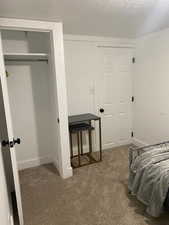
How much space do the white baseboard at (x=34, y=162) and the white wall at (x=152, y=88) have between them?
80.6 inches

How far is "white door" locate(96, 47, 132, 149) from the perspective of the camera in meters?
3.34

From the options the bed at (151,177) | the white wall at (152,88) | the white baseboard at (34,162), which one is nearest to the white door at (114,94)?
the white wall at (152,88)

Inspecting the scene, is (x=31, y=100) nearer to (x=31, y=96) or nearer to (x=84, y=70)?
(x=31, y=96)

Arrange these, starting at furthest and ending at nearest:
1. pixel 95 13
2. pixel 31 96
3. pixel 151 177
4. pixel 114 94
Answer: pixel 114 94 → pixel 31 96 → pixel 95 13 → pixel 151 177

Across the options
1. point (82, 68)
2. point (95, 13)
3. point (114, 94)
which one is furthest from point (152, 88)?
point (95, 13)

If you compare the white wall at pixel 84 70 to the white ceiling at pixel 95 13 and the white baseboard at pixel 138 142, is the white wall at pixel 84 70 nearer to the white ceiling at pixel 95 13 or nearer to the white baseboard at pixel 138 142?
the white ceiling at pixel 95 13

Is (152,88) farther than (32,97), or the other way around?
(152,88)

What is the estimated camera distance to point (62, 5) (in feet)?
5.91

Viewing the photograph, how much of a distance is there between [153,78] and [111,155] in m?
1.73

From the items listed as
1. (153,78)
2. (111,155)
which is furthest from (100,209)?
(153,78)

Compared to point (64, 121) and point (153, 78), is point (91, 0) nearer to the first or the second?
point (64, 121)

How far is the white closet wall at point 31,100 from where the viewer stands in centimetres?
266

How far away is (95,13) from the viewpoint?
206 cm

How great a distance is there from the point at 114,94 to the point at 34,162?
2.12 meters
